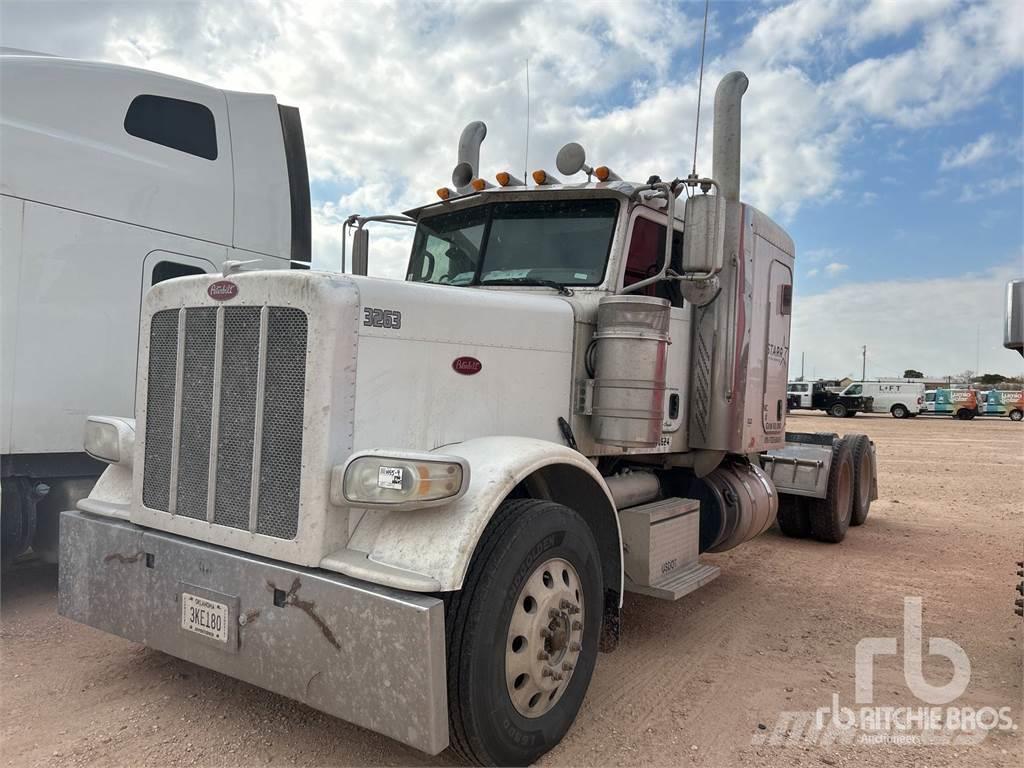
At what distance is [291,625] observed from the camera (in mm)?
2732

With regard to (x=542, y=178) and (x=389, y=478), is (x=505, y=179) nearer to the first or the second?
(x=542, y=178)

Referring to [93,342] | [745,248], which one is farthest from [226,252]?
[745,248]

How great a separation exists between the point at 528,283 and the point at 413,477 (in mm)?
1989

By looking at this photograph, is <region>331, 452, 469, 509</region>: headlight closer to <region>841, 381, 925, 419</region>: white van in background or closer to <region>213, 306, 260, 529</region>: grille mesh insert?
<region>213, 306, 260, 529</region>: grille mesh insert

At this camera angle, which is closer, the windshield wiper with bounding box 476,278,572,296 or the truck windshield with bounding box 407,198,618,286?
the windshield wiper with bounding box 476,278,572,296

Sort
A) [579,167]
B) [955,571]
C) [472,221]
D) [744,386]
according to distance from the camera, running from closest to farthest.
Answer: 1. [579,167]
2. [472,221]
3. [744,386]
4. [955,571]

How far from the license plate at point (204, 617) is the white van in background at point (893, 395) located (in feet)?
132

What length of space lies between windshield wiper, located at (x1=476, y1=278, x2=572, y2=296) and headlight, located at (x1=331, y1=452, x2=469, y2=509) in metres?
1.76

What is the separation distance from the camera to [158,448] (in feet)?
10.8

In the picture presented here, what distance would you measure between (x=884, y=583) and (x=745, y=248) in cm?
321

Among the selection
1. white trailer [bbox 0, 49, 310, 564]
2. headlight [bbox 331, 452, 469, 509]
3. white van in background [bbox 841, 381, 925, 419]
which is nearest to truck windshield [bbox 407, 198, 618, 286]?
headlight [bbox 331, 452, 469, 509]

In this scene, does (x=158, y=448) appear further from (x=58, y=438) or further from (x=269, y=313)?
(x=58, y=438)

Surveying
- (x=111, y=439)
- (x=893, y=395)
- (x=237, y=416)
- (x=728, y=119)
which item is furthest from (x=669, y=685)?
(x=893, y=395)

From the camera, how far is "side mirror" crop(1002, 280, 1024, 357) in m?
3.49
